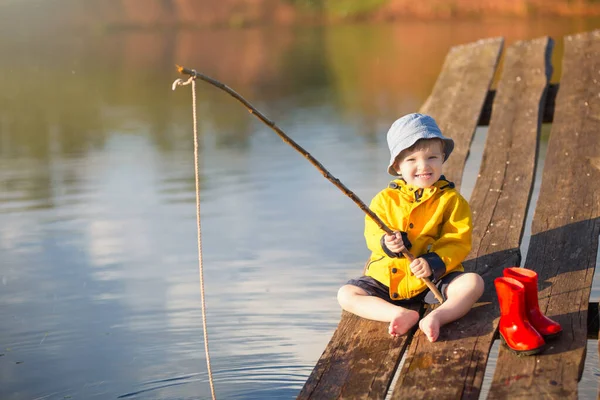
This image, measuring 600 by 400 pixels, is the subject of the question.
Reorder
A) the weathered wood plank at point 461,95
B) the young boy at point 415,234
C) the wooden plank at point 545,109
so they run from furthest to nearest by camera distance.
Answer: the wooden plank at point 545,109
the weathered wood plank at point 461,95
the young boy at point 415,234

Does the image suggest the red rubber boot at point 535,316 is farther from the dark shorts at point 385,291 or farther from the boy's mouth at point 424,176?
the boy's mouth at point 424,176

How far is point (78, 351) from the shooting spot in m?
4.39

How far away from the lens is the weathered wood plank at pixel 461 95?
16.7 feet

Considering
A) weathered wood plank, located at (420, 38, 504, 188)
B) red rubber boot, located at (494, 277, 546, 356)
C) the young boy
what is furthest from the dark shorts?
weathered wood plank, located at (420, 38, 504, 188)

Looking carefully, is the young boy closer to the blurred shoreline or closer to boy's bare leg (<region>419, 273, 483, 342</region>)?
boy's bare leg (<region>419, 273, 483, 342</region>)

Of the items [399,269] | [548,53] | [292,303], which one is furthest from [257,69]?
[399,269]

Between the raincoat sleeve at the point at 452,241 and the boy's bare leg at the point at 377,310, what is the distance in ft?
0.66

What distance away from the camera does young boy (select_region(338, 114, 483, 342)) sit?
3510mm

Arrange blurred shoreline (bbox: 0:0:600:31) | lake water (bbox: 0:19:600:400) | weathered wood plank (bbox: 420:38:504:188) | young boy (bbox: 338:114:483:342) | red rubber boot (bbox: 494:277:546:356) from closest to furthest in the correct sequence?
red rubber boot (bbox: 494:277:546:356), young boy (bbox: 338:114:483:342), lake water (bbox: 0:19:600:400), weathered wood plank (bbox: 420:38:504:188), blurred shoreline (bbox: 0:0:600:31)

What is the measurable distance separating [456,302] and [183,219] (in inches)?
132

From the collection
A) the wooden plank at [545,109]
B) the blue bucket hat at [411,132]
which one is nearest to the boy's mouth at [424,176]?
the blue bucket hat at [411,132]

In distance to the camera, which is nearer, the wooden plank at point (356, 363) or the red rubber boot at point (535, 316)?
the wooden plank at point (356, 363)

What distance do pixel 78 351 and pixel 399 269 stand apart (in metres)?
1.67

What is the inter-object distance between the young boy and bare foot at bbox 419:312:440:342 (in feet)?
0.58
